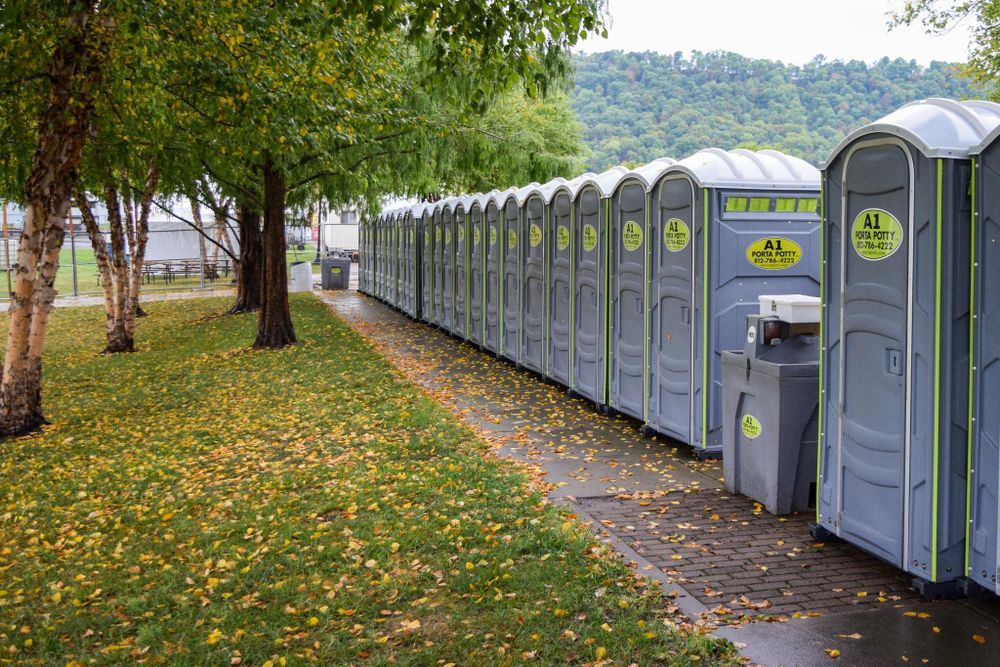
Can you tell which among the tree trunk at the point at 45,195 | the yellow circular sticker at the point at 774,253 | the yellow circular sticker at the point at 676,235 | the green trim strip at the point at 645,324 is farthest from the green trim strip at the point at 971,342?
the tree trunk at the point at 45,195

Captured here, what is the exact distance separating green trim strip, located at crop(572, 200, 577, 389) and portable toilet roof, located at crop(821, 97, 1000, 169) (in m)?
5.62

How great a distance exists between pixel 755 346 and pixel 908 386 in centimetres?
163

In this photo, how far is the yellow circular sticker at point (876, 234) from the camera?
5086 millimetres

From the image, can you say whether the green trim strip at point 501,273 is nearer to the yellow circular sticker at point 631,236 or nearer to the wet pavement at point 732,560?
the wet pavement at point 732,560

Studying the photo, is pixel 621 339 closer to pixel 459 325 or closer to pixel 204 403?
pixel 204 403

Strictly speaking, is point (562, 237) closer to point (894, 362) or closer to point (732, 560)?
point (732, 560)

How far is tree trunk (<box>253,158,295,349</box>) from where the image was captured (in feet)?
54.2

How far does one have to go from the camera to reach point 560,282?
1152 centimetres

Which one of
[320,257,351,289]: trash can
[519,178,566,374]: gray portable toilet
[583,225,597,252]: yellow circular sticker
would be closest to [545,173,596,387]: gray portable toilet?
[519,178,566,374]: gray portable toilet

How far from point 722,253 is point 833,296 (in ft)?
7.25

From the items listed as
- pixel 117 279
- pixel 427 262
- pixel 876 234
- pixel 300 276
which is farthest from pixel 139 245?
pixel 300 276

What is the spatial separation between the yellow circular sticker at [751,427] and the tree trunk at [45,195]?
7294 millimetres

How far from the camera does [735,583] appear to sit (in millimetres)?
5195

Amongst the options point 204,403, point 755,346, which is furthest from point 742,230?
point 204,403
